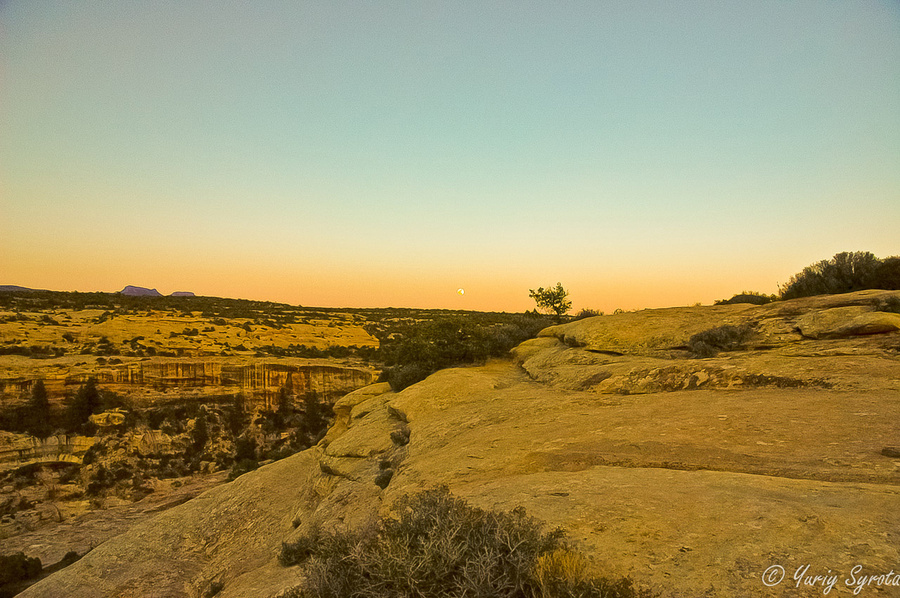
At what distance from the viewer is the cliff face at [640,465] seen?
3430 millimetres

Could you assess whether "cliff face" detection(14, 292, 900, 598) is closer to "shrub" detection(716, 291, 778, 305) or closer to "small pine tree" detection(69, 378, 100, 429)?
"shrub" detection(716, 291, 778, 305)

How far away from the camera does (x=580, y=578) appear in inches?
124

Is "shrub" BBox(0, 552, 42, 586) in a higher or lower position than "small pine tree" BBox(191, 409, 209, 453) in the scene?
lower

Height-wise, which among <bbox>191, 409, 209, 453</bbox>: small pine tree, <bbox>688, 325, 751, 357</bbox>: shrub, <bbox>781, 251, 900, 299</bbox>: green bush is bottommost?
<bbox>191, 409, 209, 453</bbox>: small pine tree

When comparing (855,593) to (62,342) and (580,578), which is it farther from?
(62,342)

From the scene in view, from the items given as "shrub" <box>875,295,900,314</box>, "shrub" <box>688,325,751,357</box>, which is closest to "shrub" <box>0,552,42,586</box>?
"shrub" <box>688,325,751,357</box>

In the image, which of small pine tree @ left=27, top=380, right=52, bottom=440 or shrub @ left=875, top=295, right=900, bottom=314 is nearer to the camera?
shrub @ left=875, top=295, right=900, bottom=314

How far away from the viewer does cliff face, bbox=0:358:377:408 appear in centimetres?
2305

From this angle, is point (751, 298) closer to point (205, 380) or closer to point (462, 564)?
point (462, 564)

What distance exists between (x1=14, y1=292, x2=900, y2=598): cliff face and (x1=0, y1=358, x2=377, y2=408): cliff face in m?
14.0

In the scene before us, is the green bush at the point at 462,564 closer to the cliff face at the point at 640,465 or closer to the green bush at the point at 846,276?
the cliff face at the point at 640,465

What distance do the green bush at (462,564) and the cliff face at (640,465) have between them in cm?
45

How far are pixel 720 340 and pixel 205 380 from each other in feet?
88.7
